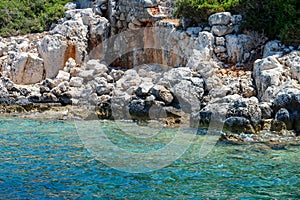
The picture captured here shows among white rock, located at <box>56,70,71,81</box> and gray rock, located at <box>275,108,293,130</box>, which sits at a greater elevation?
white rock, located at <box>56,70,71,81</box>

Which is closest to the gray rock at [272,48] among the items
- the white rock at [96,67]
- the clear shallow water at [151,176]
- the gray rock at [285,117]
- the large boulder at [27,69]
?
the gray rock at [285,117]

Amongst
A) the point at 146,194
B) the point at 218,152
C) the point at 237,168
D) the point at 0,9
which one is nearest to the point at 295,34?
the point at 218,152

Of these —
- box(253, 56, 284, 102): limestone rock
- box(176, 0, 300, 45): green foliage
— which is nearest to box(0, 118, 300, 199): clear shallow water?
box(253, 56, 284, 102): limestone rock

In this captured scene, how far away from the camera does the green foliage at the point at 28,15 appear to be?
29.1m

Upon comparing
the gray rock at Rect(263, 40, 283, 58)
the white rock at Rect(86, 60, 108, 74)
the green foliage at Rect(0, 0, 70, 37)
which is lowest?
the white rock at Rect(86, 60, 108, 74)

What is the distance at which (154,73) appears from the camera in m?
22.7

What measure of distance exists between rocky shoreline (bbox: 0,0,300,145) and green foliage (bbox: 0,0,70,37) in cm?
153

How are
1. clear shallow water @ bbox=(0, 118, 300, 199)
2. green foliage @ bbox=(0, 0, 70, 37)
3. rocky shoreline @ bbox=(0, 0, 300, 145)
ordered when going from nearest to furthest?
clear shallow water @ bbox=(0, 118, 300, 199)
rocky shoreline @ bbox=(0, 0, 300, 145)
green foliage @ bbox=(0, 0, 70, 37)

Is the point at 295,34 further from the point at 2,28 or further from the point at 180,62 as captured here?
the point at 2,28

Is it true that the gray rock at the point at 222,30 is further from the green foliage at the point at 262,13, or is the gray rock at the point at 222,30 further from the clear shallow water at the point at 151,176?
Answer: the clear shallow water at the point at 151,176

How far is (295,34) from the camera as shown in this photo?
1802 cm

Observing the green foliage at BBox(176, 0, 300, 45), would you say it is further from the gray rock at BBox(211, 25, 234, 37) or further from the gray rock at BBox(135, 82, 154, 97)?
the gray rock at BBox(135, 82, 154, 97)

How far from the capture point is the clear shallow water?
901 cm

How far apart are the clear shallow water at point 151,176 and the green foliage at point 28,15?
16898 millimetres
